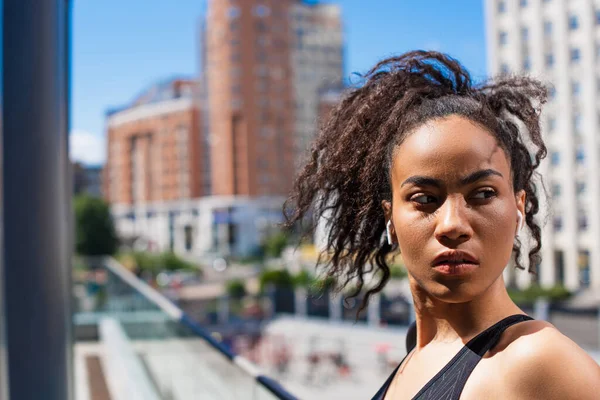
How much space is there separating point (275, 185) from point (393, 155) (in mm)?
44607

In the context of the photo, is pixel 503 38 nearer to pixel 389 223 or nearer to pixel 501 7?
pixel 501 7

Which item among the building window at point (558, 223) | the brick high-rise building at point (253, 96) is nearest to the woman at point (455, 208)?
the building window at point (558, 223)

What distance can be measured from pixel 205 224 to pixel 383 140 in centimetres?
4600

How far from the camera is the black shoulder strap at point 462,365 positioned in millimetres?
677

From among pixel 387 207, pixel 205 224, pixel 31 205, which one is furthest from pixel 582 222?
pixel 205 224

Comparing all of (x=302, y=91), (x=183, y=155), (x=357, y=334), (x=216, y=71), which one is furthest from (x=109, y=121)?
(x=357, y=334)

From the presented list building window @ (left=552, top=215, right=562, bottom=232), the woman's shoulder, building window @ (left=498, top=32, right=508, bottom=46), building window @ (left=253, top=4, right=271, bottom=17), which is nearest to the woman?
the woman's shoulder

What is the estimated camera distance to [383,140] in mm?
Result: 822

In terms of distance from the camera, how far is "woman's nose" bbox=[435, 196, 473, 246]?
2.27 ft

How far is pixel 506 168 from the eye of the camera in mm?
725

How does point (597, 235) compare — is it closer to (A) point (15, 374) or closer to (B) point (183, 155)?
(A) point (15, 374)

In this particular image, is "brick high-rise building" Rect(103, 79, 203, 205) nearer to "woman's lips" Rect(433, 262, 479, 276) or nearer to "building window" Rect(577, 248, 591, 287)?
"building window" Rect(577, 248, 591, 287)

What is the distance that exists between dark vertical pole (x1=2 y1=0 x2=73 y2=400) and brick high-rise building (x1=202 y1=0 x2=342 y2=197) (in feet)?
137

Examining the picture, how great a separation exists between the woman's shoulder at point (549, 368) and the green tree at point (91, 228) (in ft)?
115
